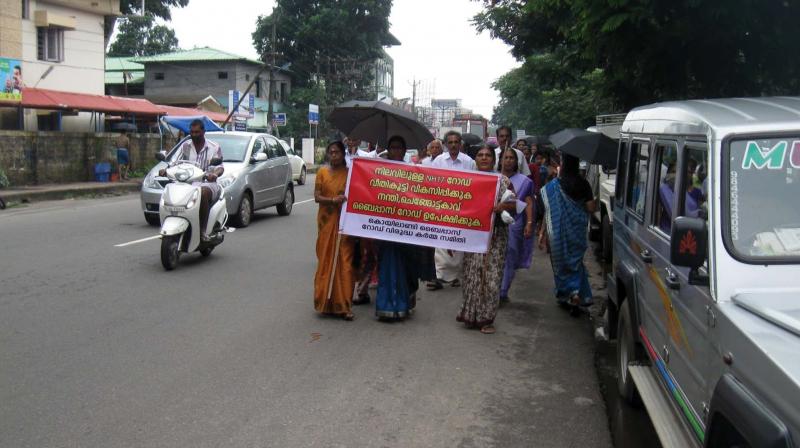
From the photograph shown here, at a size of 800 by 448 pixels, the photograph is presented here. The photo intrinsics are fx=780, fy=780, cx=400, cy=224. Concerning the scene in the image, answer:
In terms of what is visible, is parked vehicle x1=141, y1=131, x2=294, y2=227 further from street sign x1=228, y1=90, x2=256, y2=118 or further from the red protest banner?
street sign x1=228, y1=90, x2=256, y2=118

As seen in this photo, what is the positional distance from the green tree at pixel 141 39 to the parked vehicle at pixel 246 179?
5012 cm

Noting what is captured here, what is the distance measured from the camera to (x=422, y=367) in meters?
5.89

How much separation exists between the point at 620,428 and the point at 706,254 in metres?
2.00

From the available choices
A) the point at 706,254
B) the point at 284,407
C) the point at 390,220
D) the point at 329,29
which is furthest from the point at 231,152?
the point at 329,29

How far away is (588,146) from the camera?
7.50 meters

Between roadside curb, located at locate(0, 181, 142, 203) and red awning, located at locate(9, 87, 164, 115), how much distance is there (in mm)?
5277

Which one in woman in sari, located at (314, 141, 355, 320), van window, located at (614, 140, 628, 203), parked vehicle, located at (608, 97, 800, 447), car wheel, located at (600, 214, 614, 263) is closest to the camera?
parked vehicle, located at (608, 97, 800, 447)

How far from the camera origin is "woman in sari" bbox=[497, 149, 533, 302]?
7.89 meters

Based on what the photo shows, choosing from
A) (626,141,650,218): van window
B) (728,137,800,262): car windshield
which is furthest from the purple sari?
(728,137,800,262): car windshield

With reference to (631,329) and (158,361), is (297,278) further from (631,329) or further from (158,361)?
(631,329)

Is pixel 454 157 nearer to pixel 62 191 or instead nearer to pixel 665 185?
pixel 665 185

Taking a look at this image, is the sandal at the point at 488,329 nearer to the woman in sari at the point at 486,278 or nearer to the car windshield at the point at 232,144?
the woman in sari at the point at 486,278

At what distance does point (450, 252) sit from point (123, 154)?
17.6m

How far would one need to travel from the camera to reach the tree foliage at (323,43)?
52281mm
